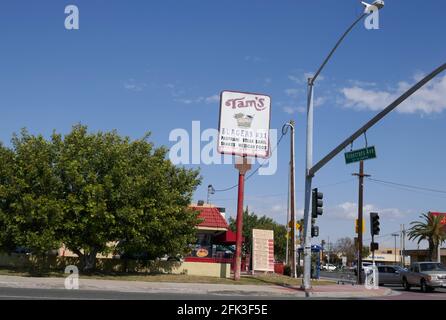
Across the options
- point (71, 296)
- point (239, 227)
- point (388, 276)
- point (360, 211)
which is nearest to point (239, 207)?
point (239, 227)

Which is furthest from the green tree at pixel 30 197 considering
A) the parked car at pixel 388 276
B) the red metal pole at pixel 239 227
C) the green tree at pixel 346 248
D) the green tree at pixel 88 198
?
the green tree at pixel 346 248

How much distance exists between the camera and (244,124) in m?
31.2

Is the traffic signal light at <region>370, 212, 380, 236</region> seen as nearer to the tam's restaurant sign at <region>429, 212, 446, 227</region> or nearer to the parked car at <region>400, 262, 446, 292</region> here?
the parked car at <region>400, 262, 446, 292</region>

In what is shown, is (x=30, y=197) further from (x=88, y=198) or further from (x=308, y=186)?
(x=308, y=186)

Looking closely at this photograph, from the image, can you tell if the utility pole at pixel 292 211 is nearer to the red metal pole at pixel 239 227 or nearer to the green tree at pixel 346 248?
the red metal pole at pixel 239 227

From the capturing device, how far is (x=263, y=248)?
3656 centimetres

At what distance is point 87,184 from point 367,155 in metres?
14.0

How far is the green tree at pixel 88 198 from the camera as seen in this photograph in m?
26.7

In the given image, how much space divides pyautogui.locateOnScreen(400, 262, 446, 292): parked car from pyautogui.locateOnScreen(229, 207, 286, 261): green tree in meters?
29.3

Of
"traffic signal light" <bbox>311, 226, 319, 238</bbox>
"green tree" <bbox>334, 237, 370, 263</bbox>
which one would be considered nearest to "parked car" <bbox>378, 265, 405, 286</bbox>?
"traffic signal light" <bbox>311, 226, 319, 238</bbox>

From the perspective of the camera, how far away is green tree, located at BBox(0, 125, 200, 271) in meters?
26.7

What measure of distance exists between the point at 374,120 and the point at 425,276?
1348 centimetres
